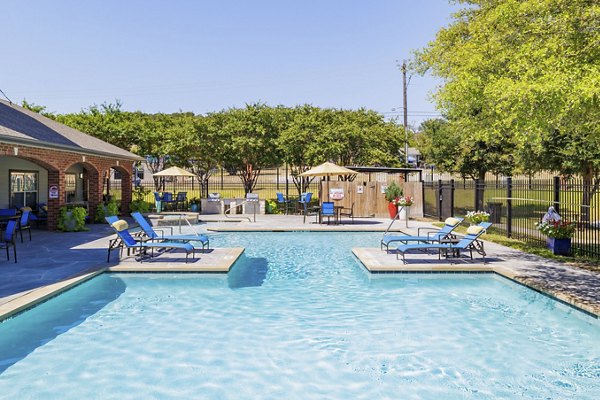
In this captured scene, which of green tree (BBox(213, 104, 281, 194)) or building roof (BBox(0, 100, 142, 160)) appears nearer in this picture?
building roof (BBox(0, 100, 142, 160))

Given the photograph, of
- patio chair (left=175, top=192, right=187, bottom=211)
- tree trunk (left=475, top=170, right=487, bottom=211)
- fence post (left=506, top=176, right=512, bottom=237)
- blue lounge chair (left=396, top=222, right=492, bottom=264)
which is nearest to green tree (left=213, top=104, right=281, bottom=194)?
patio chair (left=175, top=192, right=187, bottom=211)

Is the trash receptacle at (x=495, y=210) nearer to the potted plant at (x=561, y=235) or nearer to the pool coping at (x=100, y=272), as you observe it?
the potted plant at (x=561, y=235)

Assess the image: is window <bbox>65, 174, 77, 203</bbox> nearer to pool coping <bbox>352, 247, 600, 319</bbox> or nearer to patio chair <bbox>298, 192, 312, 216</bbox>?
patio chair <bbox>298, 192, 312, 216</bbox>

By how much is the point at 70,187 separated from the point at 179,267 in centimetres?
1322

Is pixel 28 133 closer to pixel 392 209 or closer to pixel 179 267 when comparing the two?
pixel 179 267

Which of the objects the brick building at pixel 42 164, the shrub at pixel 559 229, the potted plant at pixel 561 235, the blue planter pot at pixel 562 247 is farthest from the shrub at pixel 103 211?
the blue planter pot at pixel 562 247

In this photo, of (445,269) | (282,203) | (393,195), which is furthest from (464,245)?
(282,203)

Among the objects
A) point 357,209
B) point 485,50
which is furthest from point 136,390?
point 357,209

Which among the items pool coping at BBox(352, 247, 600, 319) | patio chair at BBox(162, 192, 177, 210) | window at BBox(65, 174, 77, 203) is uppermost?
window at BBox(65, 174, 77, 203)

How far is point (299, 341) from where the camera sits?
18.4ft

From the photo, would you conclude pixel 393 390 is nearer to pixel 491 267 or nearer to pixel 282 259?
pixel 491 267

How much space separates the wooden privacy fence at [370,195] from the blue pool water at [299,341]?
46.9ft

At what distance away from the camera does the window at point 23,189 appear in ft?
52.1

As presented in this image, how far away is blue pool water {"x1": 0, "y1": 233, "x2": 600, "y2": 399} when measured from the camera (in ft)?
14.4
